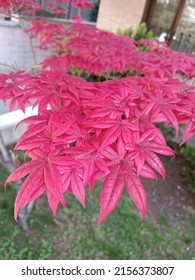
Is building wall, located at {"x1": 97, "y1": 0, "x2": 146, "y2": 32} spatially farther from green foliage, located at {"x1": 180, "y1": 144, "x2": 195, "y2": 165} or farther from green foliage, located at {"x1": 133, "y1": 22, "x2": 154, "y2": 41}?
green foliage, located at {"x1": 180, "y1": 144, "x2": 195, "y2": 165}

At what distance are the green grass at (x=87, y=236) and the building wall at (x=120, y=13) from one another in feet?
13.5

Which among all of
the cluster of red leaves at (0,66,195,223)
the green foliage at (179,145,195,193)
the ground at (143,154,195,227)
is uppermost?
the cluster of red leaves at (0,66,195,223)

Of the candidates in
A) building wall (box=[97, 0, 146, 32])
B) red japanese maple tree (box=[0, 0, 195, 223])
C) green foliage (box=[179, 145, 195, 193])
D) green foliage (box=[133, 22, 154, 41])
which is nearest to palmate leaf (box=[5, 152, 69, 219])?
red japanese maple tree (box=[0, 0, 195, 223])

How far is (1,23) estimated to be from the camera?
7.13ft

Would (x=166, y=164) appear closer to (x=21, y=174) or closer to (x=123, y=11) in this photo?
(x=21, y=174)

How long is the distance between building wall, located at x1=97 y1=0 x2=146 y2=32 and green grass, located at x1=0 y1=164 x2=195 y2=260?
13.5ft

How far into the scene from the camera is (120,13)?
5.43 metres

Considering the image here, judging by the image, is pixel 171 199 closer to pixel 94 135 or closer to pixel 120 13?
pixel 94 135

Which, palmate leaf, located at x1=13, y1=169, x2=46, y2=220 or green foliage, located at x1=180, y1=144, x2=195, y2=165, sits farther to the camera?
green foliage, located at x1=180, y1=144, x2=195, y2=165

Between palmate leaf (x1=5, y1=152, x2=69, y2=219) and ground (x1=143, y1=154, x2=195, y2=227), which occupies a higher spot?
palmate leaf (x1=5, y1=152, x2=69, y2=219)

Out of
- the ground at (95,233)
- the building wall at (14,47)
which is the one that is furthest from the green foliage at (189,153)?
the building wall at (14,47)

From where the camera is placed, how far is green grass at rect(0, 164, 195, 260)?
2.06 meters

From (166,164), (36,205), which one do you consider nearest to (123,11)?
(166,164)

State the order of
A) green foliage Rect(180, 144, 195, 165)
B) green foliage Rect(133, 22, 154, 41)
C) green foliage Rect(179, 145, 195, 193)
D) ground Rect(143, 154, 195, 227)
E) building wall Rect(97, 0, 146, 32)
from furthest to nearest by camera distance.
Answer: building wall Rect(97, 0, 146, 32)
green foliage Rect(133, 22, 154, 41)
green foliage Rect(180, 144, 195, 165)
green foliage Rect(179, 145, 195, 193)
ground Rect(143, 154, 195, 227)
